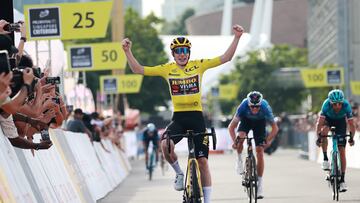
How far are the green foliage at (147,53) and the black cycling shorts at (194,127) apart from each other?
7306cm

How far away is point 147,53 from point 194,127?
7624cm

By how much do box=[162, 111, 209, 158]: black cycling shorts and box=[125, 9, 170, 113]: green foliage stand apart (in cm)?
7306

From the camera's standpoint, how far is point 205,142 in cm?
1407

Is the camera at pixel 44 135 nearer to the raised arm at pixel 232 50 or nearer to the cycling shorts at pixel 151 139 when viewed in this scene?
the raised arm at pixel 232 50

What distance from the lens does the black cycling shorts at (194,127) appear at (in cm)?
1407

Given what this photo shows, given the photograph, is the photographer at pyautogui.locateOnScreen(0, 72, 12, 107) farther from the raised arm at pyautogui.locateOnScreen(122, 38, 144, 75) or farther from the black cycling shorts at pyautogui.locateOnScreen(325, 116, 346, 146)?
the black cycling shorts at pyautogui.locateOnScreen(325, 116, 346, 146)

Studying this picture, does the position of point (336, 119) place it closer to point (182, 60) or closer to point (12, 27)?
point (182, 60)

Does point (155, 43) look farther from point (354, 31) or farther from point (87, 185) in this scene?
point (87, 185)

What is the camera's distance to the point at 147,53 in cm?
9019

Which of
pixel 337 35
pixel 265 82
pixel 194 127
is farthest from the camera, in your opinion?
pixel 265 82

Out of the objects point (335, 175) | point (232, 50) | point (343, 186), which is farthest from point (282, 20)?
point (232, 50)

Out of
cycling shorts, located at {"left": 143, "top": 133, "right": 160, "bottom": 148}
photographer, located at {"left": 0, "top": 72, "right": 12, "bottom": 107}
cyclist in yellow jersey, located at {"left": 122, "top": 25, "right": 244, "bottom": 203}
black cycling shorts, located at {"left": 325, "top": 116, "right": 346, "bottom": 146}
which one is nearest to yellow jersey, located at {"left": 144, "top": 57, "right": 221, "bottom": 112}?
cyclist in yellow jersey, located at {"left": 122, "top": 25, "right": 244, "bottom": 203}

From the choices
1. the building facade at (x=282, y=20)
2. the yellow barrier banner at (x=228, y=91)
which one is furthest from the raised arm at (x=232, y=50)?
Result: the building facade at (x=282, y=20)

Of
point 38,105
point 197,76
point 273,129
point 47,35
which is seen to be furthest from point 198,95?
point 47,35
